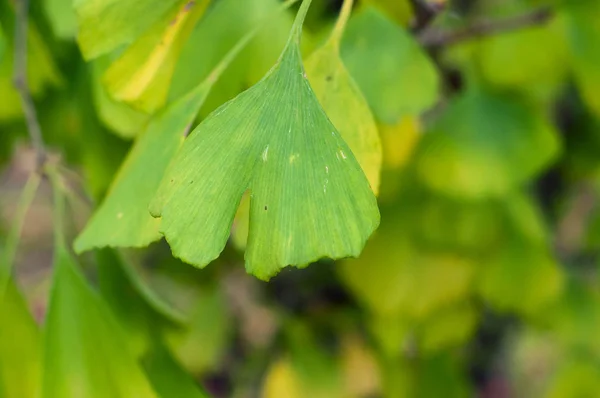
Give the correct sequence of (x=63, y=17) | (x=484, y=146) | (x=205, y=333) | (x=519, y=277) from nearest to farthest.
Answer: (x=63, y=17) < (x=484, y=146) < (x=519, y=277) < (x=205, y=333)

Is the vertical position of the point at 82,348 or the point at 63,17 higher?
the point at 63,17

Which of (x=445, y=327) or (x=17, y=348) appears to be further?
(x=445, y=327)

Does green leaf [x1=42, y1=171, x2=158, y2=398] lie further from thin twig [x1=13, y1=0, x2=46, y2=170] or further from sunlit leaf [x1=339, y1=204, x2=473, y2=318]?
sunlit leaf [x1=339, y1=204, x2=473, y2=318]

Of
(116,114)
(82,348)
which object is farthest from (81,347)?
(116,114)

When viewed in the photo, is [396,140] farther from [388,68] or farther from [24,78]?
[24,78]

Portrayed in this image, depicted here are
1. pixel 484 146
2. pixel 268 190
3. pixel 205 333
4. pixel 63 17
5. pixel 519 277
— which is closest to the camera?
pixel 268 190

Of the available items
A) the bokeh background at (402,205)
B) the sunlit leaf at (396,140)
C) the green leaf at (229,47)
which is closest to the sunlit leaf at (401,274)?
the bokeh background at (402,205)

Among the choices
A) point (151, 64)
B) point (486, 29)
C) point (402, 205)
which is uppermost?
point (151, 64)

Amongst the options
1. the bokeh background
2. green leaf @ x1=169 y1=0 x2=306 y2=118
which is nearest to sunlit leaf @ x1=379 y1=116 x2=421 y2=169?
the bokeh background

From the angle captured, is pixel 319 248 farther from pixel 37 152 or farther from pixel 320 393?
pixel 320 393
